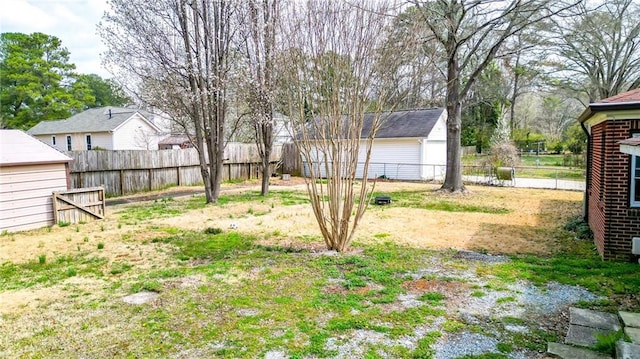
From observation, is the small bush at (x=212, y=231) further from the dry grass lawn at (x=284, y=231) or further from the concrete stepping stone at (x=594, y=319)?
the concrete stepping stone at (x=594, y=319)

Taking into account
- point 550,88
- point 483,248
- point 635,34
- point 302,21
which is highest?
point 635,34

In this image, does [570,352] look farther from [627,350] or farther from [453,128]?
[453,128]

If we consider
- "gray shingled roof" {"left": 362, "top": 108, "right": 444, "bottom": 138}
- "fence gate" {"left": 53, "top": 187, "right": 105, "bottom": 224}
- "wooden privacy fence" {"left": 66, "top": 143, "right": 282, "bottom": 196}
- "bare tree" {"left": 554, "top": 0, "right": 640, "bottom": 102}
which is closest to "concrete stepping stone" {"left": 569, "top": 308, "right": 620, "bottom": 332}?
"fence gate" {"left": 53, "top": 187, "right": 105, "bottom": 224}

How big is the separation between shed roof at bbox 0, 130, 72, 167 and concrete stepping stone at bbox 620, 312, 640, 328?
10.8 meters

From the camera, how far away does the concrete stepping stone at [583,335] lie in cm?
347

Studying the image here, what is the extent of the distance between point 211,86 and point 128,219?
4.51 m

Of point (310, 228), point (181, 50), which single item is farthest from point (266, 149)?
point (310, 228)

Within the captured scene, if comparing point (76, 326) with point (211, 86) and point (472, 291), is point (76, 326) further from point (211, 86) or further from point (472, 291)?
point (211, 86)

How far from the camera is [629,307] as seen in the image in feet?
13.9

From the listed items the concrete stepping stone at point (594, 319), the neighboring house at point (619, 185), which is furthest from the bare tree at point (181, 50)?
the concrete stepping stone at point (594, 319)

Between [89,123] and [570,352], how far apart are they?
2977cm

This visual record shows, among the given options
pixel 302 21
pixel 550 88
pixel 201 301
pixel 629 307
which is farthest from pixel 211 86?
pixel 550 88

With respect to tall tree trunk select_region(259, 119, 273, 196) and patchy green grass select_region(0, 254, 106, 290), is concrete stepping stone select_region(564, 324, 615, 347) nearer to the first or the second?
patchy green grass select_region(0, 254, 106, 290)

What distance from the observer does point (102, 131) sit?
25859mm
